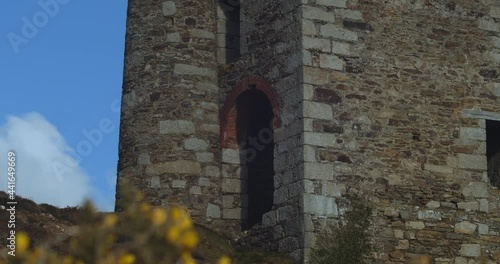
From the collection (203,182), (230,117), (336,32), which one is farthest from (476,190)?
(203,182)

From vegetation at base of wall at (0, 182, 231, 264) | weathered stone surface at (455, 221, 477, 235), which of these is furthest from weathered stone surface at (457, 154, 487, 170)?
vegetation at base of wall at (0, 182, 231, 264)

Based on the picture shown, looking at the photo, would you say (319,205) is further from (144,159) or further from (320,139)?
(144,159)

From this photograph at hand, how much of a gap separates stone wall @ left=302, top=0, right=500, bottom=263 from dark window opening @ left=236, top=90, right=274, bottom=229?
1851 millimetres

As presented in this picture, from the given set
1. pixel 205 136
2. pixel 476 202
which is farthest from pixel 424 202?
pixel 205 136

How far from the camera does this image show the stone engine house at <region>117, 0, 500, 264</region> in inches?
693

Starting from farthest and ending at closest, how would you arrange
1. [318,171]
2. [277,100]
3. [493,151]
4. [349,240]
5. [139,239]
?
[493,151] → [277,100] → [318,171] → [349,240] → [139,239]

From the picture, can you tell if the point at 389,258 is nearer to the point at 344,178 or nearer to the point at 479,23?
the point at 344,178

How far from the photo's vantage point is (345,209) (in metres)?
17.4

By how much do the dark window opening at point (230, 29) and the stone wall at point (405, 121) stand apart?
2623 millimetres

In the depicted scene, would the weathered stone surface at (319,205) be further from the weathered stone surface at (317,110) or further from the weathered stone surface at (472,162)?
the weathered stone surface at (472,162)

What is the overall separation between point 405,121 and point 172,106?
13.6 ft

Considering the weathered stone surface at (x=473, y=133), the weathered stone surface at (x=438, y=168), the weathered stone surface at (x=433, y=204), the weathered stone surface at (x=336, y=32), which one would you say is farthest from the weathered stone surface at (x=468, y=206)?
the weathered stone surface at (x=336, y=32)

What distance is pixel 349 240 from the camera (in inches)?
674

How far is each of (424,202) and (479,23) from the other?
361 cm
